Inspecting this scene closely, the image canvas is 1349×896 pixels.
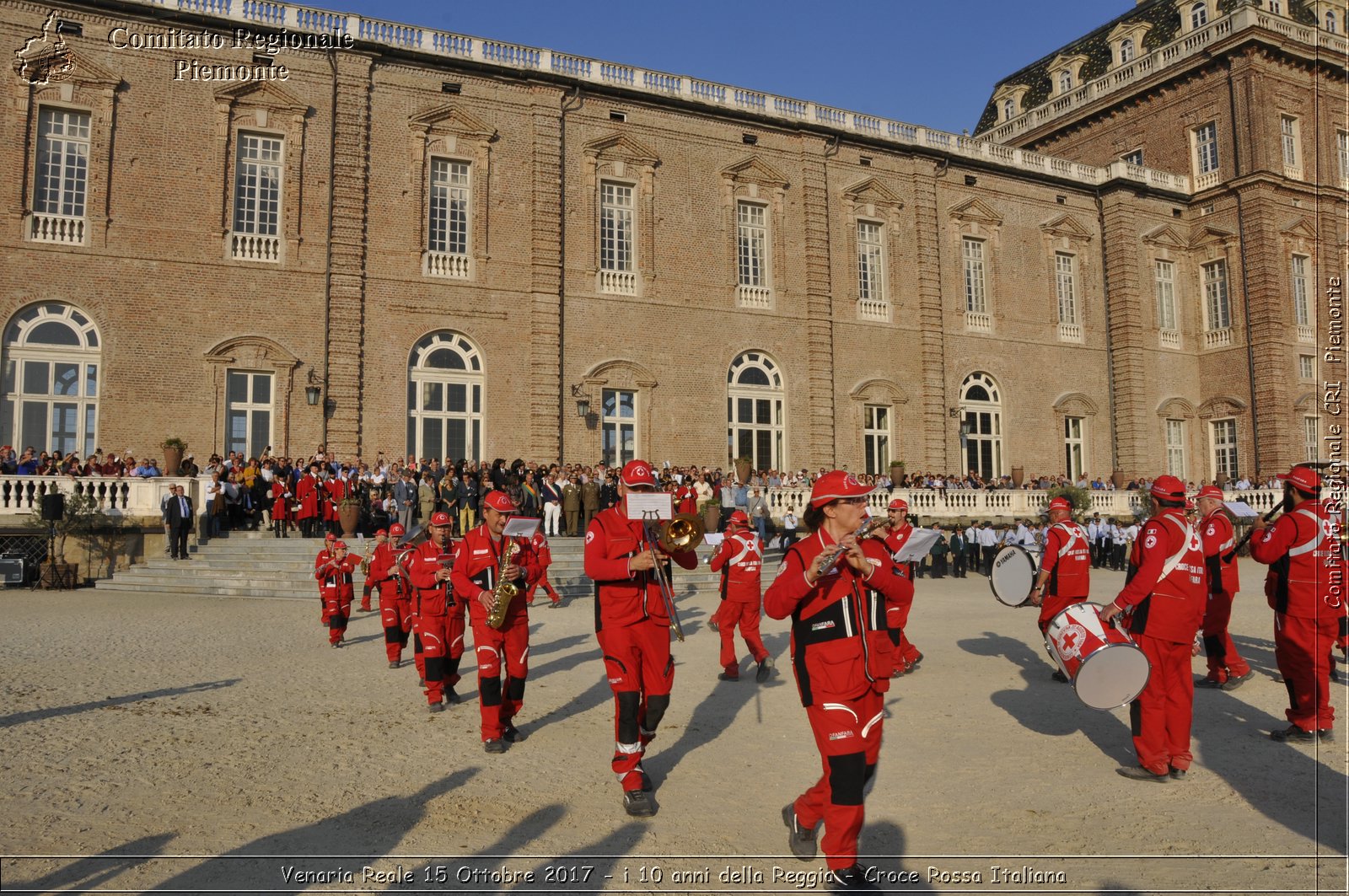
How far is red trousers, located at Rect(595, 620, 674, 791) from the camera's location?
6234 millimetres

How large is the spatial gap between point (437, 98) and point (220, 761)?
22959 mm

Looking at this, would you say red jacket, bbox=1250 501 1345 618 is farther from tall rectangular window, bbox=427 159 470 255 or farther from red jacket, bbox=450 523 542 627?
tall rectangular window, bbox=427 159 470 255

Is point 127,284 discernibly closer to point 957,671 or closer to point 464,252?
point 464,252

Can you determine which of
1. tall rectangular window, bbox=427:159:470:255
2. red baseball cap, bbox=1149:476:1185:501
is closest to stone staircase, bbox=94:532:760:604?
tall rectangular window, bbox=427:159:470:255

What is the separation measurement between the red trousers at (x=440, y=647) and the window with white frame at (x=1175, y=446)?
114ft

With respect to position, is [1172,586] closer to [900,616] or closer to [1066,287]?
[900,616]

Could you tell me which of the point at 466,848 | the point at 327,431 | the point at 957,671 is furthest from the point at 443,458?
the point at 466,848

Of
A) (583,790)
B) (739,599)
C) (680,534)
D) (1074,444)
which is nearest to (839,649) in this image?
(680,534)

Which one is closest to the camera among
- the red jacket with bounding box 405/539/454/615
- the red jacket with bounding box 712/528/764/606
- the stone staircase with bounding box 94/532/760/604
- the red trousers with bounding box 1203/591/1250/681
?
the red jacket with bounding box 405/539/454/615

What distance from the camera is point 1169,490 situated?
7.38 metres

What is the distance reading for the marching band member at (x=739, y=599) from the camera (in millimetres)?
10625

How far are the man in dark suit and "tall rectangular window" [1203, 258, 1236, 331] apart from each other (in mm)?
37412

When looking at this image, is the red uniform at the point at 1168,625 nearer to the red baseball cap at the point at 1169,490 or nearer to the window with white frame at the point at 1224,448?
the red baseball cap at the point at 1169,490

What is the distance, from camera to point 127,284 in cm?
2253
